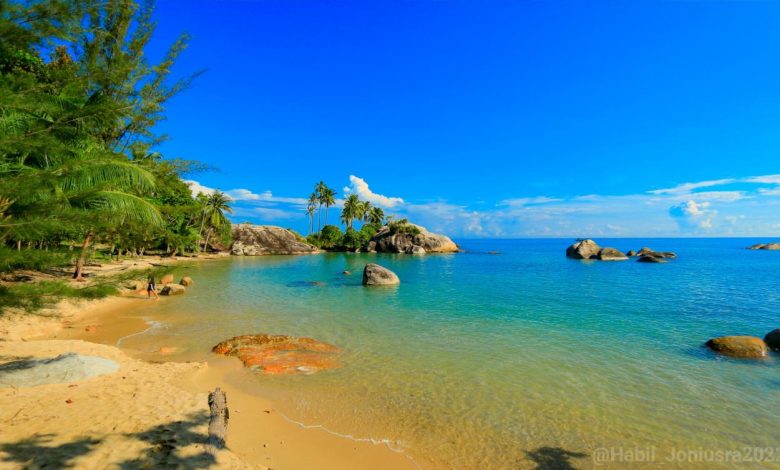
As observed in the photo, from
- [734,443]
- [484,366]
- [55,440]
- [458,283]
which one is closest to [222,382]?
[55,440]

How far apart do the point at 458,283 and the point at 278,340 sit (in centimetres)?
2391

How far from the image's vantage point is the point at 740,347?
13.6 meters

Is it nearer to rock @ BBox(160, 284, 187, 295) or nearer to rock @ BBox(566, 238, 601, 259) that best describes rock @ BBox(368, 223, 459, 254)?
rock @ BBox(566, 238, 601, 259)

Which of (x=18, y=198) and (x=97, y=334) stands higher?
(x=18, y=198)

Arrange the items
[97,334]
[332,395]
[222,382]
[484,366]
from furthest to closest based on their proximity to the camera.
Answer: [97,334]
[484,366]
[222,382]
[332,395]

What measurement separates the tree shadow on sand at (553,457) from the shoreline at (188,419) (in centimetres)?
239

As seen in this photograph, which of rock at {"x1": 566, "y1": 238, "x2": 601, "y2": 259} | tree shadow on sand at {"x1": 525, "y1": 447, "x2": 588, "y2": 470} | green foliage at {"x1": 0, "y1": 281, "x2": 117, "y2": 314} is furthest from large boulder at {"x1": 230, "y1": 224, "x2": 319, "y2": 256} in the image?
tree shadow on sand at {"x1": 525, "y1": 447, "x2": 588, "y2": 470}

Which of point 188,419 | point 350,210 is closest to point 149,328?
point 188,419

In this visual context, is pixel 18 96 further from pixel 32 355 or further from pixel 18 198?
pixel 32 355

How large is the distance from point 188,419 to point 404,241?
7869 cm

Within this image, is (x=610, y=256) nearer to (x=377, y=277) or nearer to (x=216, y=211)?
(x=377, y=277)

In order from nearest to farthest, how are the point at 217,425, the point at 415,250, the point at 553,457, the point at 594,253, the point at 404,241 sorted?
the point at 217,425, the point at 553,457, the point at 594,253, the point at 415,250, the point at 404,241

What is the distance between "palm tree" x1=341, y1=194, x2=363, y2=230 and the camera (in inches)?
3688

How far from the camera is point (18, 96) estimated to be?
493 cm
